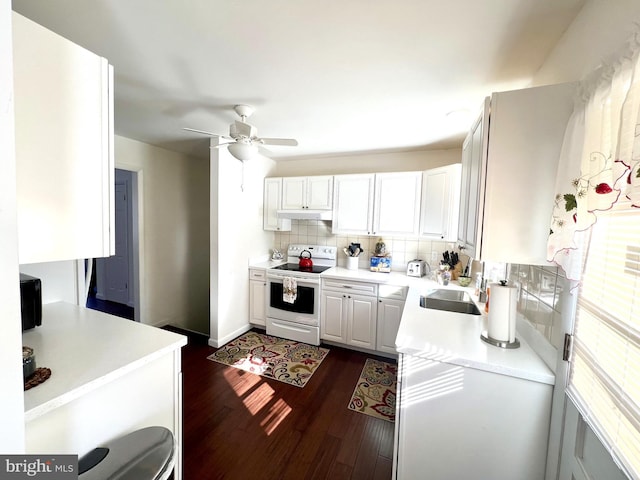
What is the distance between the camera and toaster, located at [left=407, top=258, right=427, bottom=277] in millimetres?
2916

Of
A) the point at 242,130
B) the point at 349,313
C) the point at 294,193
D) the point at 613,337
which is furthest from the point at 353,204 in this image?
the point at 613,337

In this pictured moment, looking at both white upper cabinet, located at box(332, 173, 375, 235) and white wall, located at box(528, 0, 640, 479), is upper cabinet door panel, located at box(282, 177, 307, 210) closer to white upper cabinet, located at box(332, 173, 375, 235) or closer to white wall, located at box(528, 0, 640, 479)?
white upper cabinet, located at box(332, 173, 375, 235)

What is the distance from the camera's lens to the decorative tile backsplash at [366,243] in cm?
306

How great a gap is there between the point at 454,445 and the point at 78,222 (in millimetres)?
1811

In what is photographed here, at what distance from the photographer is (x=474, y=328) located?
1534 mm

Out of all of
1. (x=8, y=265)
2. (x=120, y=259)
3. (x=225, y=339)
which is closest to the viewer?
(x=8, y=265)

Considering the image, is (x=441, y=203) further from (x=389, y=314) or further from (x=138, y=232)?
(x=138, y=232)

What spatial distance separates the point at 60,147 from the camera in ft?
2.60

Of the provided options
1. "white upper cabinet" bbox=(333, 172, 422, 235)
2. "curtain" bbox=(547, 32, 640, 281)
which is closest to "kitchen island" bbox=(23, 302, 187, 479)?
"curtain" bbox=(547, 32, 640, 281)

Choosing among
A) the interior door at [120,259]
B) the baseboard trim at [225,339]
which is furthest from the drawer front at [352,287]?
the interior door at [120,259]

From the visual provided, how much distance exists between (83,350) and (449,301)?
8.09 feet

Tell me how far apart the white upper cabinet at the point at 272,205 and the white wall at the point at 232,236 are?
8 centimetres

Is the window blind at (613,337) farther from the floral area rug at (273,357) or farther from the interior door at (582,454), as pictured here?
the floral area rug at (273,357)

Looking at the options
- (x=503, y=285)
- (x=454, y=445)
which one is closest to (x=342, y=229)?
(x=503, y=285)
